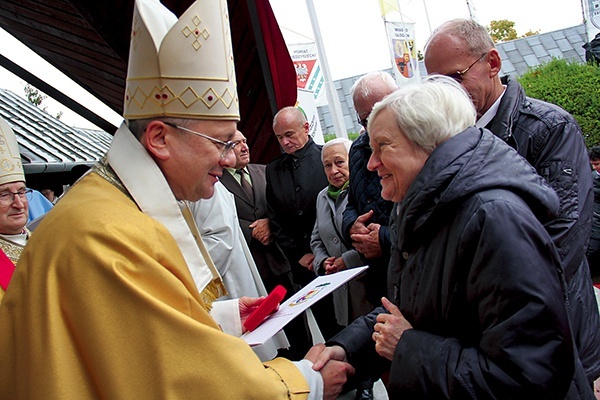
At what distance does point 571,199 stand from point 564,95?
8.16 meters

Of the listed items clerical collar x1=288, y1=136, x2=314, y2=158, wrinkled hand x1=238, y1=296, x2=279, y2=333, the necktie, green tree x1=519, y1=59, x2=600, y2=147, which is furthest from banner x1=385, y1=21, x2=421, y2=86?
wrinkled hand x1=238, y1=296, x2=279, y2=333

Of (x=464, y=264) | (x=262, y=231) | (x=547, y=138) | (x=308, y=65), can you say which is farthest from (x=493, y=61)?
(x=308, y=65)

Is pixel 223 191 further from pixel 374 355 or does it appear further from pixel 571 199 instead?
pixel 571 199

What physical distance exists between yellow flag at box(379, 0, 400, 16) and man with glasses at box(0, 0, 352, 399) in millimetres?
9776

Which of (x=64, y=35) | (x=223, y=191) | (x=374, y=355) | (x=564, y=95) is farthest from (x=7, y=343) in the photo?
(x=564, y=95)

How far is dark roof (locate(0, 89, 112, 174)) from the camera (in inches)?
406

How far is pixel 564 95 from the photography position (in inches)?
370

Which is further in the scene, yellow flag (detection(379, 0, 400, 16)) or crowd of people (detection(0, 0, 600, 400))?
yellow flag (detection(379, 0, 400, 16))

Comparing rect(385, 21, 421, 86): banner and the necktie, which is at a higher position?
rect(385, 21, 421, 86): banner

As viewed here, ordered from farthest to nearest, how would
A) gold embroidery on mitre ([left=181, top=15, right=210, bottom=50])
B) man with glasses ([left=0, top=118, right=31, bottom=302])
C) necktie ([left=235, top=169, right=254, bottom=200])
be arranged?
necktie ([left=235, top=169, right=254, bottom=200]) < man with glasses ([left=0, top=118, right=31, bottom=302]) < gold embroidery on mitre ([left=181, top=15, right=210, bottom=50])

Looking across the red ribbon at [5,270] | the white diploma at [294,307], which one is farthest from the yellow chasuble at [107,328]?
the red ribbon at [5,270]

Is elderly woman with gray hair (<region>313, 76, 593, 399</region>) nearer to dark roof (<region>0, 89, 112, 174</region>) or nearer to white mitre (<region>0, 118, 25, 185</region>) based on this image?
white mitre (<region>0, 118, 25, 185</region>)

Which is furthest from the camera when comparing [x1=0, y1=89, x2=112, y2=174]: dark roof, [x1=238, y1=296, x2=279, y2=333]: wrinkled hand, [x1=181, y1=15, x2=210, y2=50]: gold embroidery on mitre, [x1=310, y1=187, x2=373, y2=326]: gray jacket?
[x1=0, y1=89, x2=112, y2=174]: dark roof

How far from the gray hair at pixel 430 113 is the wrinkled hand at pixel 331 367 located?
31.7 inches
